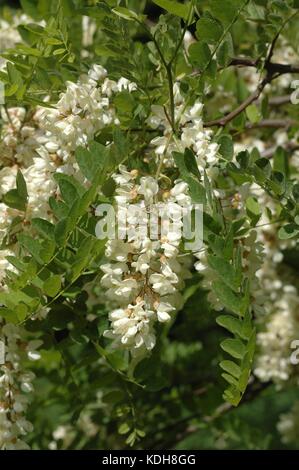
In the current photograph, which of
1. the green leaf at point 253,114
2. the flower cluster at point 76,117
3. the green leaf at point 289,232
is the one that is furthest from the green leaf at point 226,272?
the green leaf at point 253,114

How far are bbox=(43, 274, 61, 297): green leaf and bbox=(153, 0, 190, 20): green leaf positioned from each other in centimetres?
32

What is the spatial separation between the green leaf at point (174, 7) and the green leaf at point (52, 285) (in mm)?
319

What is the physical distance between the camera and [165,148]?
92 cm

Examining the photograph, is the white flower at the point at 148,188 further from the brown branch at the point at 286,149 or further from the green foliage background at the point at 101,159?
the brown branch at the point at 286,149

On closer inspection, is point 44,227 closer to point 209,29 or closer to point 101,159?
point 101,159

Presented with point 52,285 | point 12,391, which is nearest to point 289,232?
point 52,285

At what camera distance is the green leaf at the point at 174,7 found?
0.85 metres

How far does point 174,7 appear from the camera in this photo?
2.82 ft

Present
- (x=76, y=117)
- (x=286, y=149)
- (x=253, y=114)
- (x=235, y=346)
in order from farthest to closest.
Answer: (x=286, y=149)
(x=253, y=114)
(x=76, y=117)
(x=235, y=346)

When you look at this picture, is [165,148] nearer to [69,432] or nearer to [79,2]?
[79,2]

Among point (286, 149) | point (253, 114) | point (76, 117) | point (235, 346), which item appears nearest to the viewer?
point (235, 346)

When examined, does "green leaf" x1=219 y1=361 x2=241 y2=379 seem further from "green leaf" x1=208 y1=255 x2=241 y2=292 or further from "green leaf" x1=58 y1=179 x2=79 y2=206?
"green leaf" x1=58 y1=179 x2=79 y2=206

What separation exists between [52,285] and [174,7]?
1.10ft
